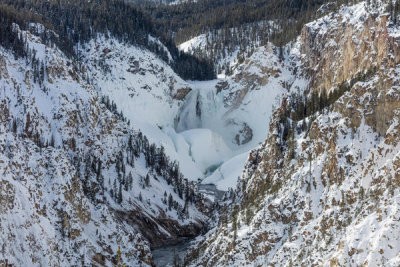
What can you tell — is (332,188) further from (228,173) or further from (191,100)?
(191,100)

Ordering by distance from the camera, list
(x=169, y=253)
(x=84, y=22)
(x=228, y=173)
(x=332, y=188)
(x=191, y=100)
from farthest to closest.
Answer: (x=191, y=100), (x=84, y=22), (x=228, y=173), (x=169, y=253), (x=332, y=188)

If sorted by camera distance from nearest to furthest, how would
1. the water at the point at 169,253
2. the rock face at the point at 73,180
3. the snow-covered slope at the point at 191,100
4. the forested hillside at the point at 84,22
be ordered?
the rock face at the point at 73,180
the water at the point at 169,253
the forested hillside at the point at 84,22
the snow-covered slope at the point at 191,100

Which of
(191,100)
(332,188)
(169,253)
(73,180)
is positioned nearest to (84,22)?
(191,100)

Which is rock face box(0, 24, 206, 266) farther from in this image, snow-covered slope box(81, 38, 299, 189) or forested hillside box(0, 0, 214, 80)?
forested hillside box(0, 0, 214, 80)

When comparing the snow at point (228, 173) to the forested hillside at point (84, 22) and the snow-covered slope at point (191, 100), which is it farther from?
the forested hillside at point (84, 22)

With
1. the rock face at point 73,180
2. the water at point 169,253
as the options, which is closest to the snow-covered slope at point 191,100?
the rock face at point 73,180

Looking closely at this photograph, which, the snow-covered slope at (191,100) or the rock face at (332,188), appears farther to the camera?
the snow-covered slope at (191,100)
